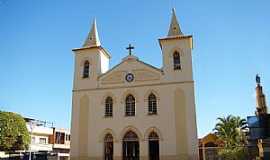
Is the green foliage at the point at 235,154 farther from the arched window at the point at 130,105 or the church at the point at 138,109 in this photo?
the arched window at the point at 130,105

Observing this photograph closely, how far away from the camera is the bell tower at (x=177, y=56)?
26.1 metres

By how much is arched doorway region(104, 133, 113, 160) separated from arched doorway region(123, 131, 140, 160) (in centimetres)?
120

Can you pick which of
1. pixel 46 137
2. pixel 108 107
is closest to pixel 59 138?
pixel 46 137

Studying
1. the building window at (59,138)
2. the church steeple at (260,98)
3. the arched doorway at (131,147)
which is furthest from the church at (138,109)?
the building window at (59,138)

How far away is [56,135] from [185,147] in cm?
3061

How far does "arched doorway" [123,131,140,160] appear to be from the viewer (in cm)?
2531

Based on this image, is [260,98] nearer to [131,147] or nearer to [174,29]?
[174,29]

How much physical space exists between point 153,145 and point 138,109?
3264 millimetres

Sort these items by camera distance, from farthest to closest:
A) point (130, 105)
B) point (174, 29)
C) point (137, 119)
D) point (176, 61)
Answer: point (174, 29), point (176, 61), point (130, 105), point (137, 119)

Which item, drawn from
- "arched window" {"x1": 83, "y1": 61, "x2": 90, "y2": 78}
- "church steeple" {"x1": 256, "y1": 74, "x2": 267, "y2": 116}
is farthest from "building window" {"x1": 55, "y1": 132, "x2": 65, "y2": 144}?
"church steeple" {"x1": 256, "y1": 74, "x2": 267, "y2": 116}

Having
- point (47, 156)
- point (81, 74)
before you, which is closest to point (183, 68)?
Result: point (81, 74)

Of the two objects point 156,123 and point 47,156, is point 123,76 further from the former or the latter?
point 47,156

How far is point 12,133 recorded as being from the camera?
31.8 m

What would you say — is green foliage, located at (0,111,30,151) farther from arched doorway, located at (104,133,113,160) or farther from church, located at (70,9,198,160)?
arched doorway, located at (104,133,113,160)
